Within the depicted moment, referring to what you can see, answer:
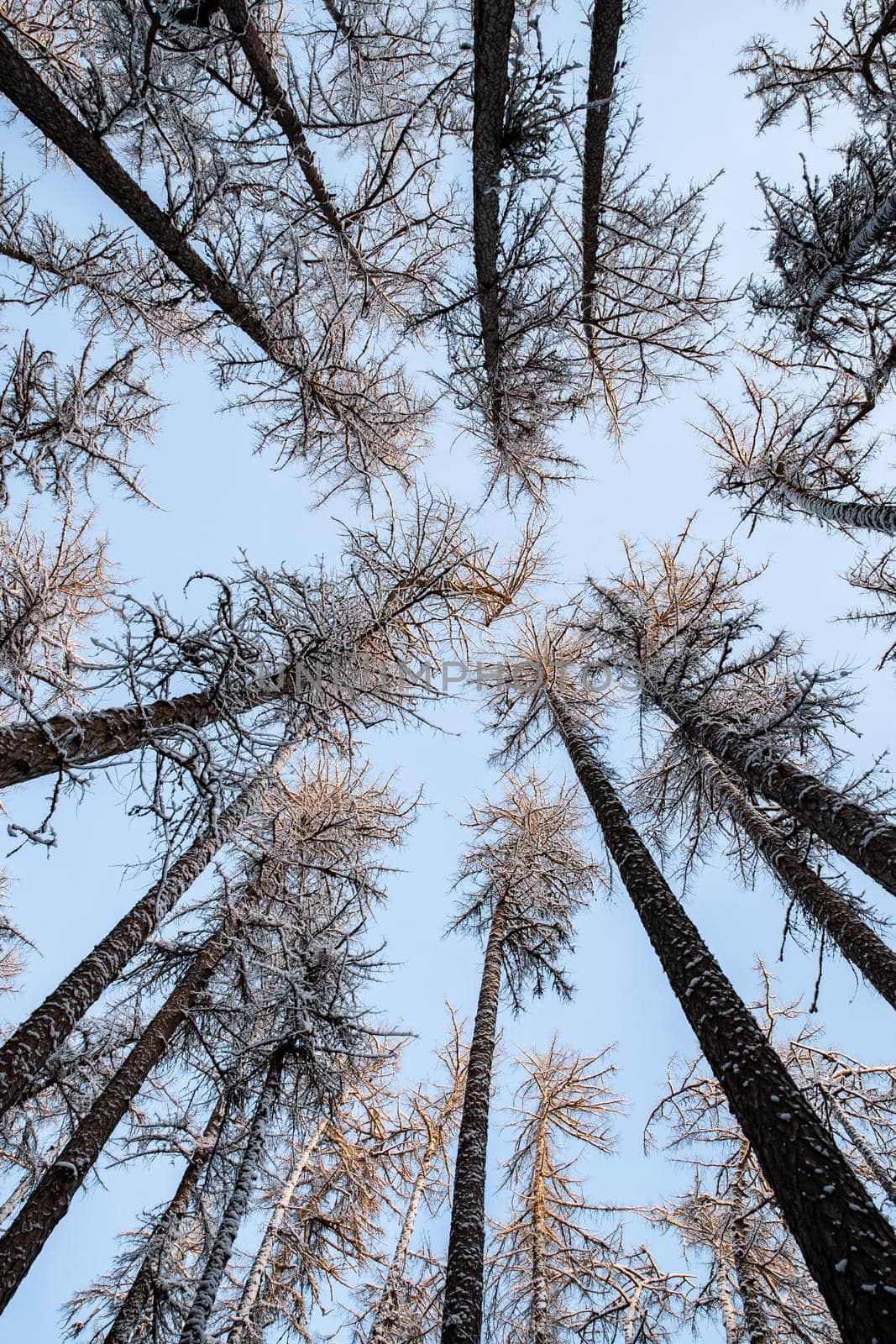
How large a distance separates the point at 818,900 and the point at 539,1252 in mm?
6427

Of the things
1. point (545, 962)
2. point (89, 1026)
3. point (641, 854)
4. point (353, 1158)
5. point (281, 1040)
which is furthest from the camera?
point (545, 962)

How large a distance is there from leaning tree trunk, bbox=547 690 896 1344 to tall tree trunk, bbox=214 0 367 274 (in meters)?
7.36

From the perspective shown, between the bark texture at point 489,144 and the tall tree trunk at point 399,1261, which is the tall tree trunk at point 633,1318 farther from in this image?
the bark texture at point 489,144

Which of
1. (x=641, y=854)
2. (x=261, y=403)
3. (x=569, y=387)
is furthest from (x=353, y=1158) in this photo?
(x=569, y=387)

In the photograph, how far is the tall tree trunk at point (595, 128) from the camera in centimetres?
460

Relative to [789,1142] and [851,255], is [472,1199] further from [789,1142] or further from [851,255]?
[851,255]

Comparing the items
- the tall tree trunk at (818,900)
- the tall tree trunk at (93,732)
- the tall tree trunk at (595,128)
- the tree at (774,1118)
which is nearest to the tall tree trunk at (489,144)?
the tall tree trunk at (595,128)

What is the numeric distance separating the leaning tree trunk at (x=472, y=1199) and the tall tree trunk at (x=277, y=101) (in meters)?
9.28

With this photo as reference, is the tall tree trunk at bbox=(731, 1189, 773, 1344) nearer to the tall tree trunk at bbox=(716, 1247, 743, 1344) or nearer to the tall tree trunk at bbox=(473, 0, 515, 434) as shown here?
the tall tree trunk at bbox=(716, 1247, 743, 1344)

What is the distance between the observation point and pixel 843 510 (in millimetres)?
8336

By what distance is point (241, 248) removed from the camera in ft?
19.8

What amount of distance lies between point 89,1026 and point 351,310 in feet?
29.7

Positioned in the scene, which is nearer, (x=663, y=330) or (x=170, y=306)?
(x=170, y=306)

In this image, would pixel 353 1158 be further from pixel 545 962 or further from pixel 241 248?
pixel 241 248
